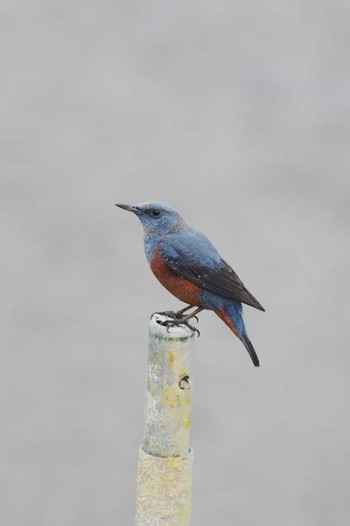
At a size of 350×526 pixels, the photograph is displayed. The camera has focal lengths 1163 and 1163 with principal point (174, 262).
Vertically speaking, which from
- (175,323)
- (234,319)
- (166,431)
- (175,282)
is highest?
(175,282)

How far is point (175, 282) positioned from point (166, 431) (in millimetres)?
1201

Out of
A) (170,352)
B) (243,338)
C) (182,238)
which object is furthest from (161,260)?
(170,352)

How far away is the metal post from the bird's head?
97cm

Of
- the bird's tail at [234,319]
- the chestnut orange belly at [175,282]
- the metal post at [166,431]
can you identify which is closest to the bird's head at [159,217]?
the chestnut orange belly at [175,282]

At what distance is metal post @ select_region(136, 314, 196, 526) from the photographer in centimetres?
480

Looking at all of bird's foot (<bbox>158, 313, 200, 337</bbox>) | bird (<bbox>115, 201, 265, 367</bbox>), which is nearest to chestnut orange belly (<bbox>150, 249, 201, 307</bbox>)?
bird (<bbox>115, 201, 265, 367</bbox>)

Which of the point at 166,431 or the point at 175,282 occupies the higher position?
the point at 175,282

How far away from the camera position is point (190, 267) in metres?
5.75

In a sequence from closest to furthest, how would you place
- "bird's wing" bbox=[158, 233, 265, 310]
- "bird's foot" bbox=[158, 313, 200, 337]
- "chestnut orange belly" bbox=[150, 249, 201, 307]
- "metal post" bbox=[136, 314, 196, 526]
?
"metal post" bbox=[136, 314, 196, 526] → "bird's foot" bbox=[158, 313, 200, 337] → "bird's wing" bbox=[158, 233, 265, 310] → "chestnut orange belly" bbox=[150, 249, 201, 307]

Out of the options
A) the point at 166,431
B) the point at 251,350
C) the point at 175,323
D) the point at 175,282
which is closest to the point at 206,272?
the point at 175,282

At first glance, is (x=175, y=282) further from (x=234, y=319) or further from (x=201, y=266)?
(x=234, y=319)

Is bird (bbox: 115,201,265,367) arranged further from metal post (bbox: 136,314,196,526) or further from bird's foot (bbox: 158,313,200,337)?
metal post (bbox: 136,314,196,526)

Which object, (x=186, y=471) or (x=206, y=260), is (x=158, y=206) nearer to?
(x=206, y=260)

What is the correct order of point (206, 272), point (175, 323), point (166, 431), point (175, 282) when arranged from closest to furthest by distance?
1. point (166, 431)
2. point (175, 323)
3. point (206, 272)
4. point (175, 282)
